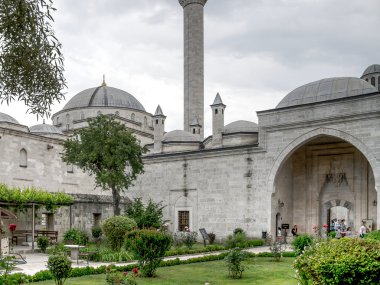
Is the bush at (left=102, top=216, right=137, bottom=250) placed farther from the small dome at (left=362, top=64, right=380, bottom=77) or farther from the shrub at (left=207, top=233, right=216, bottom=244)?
the small dome at (left=362, top=64, right=380, bottom=77)

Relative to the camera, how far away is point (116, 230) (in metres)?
16.1

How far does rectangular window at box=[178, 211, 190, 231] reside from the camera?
26.5 meters

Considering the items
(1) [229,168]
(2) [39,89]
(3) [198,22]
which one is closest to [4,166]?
(1) [229,168]

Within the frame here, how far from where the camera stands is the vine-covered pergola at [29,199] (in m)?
18.5

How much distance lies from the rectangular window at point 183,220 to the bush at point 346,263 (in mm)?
19615

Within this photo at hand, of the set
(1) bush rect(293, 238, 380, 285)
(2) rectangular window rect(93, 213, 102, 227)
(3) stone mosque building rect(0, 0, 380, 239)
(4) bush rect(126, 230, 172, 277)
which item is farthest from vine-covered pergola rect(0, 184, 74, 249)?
(1) bush rect(293, 238, 380, 285)

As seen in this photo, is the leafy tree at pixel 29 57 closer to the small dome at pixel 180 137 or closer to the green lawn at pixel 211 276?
the green lawn at pixel 211 276

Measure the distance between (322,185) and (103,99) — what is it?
22.8 metres

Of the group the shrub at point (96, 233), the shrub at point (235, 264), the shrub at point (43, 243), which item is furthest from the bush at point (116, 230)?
the shrub at point (96, 233)

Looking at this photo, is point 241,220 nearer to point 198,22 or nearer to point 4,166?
point 4,166

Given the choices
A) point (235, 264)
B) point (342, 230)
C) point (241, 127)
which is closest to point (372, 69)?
point (241, 127)

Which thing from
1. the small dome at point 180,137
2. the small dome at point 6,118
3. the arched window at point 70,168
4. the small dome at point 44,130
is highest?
the small dome at point 6,118

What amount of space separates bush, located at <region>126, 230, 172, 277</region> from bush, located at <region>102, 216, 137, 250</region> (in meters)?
4.01

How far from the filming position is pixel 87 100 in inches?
1617
